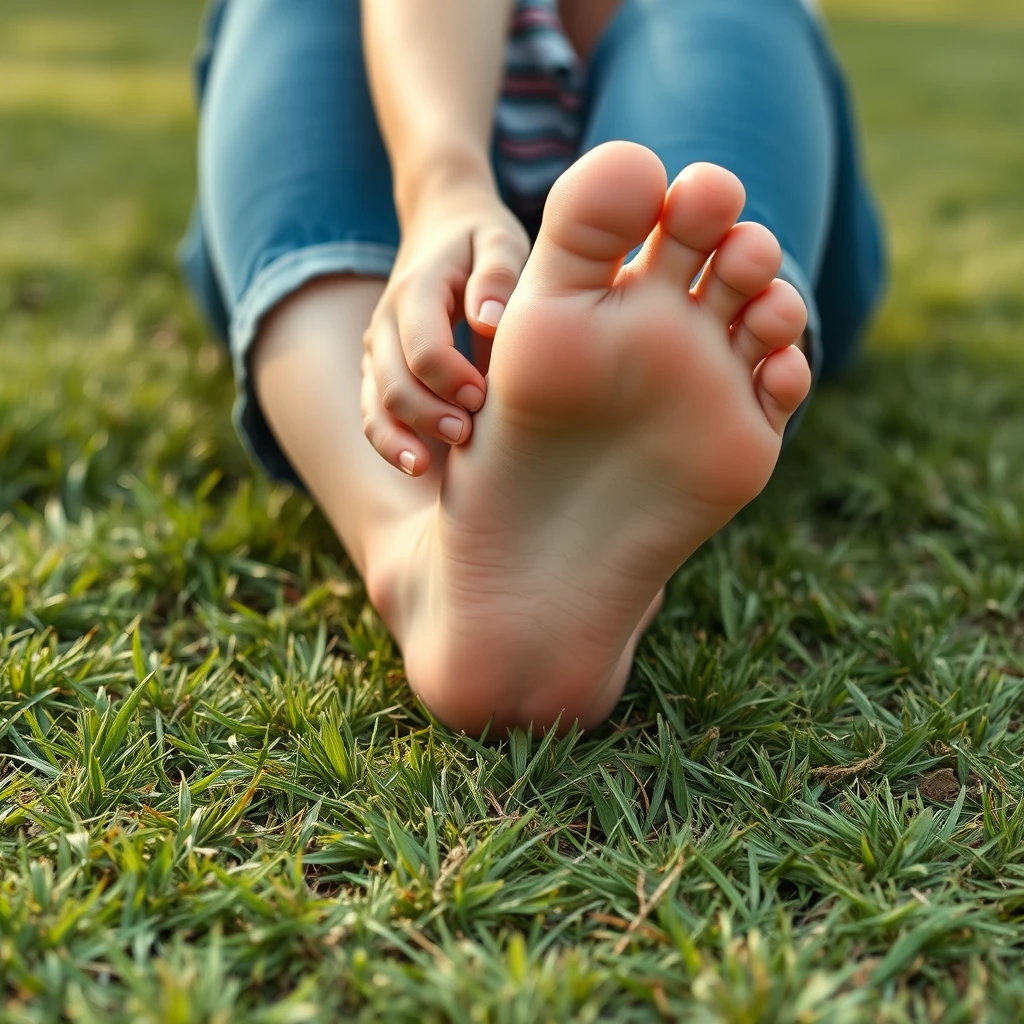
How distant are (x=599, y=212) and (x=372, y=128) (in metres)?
0.60

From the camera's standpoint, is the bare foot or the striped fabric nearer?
the bare foot

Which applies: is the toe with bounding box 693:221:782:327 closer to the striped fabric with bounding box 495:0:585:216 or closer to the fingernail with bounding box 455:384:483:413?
the fingernail with bounding box 455:384:483:413

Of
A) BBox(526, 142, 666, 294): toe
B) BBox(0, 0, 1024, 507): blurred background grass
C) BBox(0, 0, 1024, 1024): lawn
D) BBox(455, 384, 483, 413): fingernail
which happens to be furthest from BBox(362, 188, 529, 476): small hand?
BBox(0, 0, 1024, 507): blurred background grass

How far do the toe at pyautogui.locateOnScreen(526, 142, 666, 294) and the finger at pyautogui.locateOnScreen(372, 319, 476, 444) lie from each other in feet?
0.41

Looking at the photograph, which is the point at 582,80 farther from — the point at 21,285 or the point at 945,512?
the point at 21,285

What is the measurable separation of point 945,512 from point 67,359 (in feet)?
3.99

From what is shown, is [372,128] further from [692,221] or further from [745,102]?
[692,221]

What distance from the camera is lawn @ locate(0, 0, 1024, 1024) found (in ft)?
2.22

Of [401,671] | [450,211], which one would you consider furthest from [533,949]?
[450,211]

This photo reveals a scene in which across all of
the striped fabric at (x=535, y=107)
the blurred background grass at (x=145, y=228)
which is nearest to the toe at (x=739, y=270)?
the striped fabric at (x=535, y=107)

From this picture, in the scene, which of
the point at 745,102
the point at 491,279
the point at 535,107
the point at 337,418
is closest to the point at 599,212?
the point at 491,279

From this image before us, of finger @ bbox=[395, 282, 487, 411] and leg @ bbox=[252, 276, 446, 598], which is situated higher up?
finger @ bbox=[395, 282, 487, 411]

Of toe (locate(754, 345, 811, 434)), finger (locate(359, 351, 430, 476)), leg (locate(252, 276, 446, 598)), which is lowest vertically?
leg (locate(252, 276, 446, 598))

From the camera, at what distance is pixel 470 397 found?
828 mm
